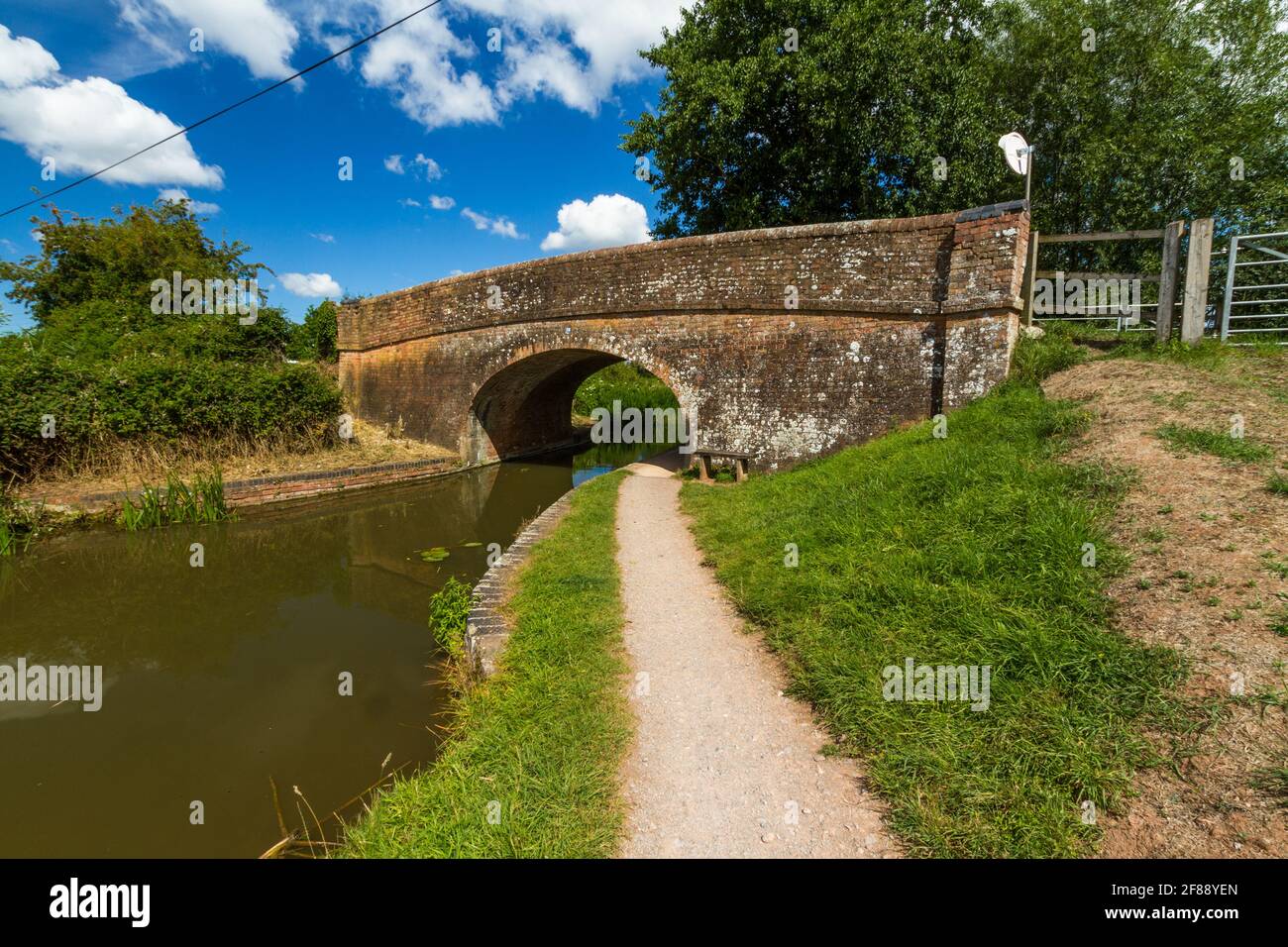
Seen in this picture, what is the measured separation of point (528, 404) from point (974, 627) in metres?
13.6

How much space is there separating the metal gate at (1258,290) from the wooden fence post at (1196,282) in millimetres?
348

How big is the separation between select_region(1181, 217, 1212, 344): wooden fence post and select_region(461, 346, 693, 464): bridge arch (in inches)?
263

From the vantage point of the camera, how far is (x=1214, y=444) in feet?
13.1

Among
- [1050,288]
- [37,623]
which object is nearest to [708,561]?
[37,623]

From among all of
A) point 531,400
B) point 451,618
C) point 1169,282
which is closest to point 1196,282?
point 1169,282

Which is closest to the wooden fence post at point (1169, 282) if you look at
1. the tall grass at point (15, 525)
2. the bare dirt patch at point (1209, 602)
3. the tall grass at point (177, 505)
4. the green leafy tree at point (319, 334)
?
the bare dirt patch at point (1209, 602)

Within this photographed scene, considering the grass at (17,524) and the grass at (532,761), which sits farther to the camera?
the grass at (17,524)

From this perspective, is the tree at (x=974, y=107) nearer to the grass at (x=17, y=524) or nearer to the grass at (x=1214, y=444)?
the grass at (x=1214, y=444)

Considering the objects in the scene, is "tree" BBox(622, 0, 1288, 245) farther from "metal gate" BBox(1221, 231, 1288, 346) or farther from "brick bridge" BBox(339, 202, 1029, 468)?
"brick bridge" BBox(339, 202, 1029, 468)

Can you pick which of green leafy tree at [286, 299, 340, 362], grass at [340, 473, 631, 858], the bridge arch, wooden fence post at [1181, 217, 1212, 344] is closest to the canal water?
grass at [340, 473, 631, 858]

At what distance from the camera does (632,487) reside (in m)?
9.16

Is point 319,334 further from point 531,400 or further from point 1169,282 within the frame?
point 1169,282

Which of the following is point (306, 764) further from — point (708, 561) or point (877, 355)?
point (877, 355)

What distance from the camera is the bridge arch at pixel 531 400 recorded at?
11.5 metres
